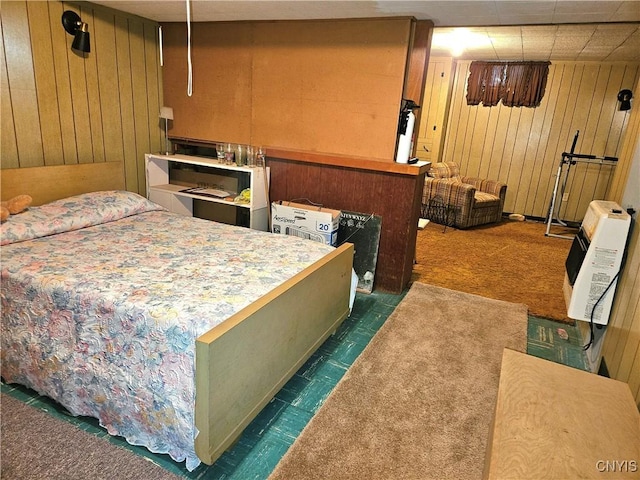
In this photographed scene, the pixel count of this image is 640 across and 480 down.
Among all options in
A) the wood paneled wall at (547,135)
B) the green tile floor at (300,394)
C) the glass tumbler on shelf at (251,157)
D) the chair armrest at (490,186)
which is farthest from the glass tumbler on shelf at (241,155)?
the chair armrest at (490,186)

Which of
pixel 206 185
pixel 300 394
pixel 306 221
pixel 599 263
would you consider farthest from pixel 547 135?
pixel 300 394

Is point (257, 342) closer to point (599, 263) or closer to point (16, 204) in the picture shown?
point (16, 204)

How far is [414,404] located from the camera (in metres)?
2.10

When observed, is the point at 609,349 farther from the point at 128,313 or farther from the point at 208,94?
the point at 208,94

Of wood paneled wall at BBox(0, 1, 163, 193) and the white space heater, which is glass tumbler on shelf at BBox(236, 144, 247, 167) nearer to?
wood paneled wall at BBox(0, 1, 163, 193)

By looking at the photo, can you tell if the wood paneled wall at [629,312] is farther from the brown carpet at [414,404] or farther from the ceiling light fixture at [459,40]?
the ceiling light fixture at [459,40]

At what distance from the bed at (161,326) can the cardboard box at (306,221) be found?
0.75m

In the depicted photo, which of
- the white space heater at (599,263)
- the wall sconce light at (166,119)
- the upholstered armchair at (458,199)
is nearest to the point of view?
the white space heater at (599,263)

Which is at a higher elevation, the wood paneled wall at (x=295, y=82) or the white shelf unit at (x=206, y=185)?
the wood paneled wall at (x=295, y=82)

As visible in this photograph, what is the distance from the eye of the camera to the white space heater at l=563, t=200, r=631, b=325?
90.3 inches

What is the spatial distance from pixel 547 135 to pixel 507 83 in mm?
975

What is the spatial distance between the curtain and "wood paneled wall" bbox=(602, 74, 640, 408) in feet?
11.4

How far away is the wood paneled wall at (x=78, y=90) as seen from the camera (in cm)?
276

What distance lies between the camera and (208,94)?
3.87m
